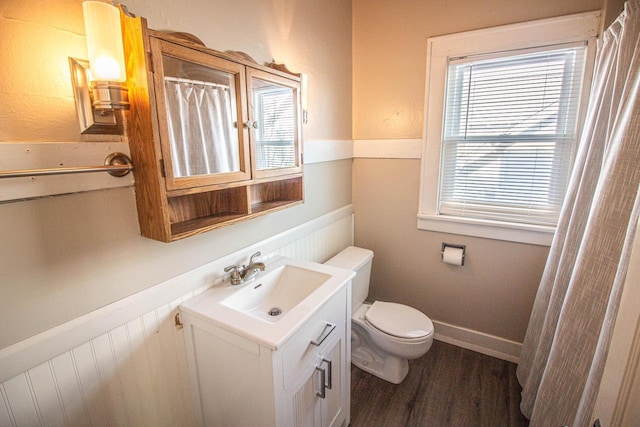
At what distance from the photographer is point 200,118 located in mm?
1121

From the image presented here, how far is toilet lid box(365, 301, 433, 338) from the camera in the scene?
1.81 meters

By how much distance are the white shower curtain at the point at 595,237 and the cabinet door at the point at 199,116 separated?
1.23m

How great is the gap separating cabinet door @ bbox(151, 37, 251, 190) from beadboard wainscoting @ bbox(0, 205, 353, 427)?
0.44 meters

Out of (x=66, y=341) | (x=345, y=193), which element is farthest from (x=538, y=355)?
(x=66, y=341)

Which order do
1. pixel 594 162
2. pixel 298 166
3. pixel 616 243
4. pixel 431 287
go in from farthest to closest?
1. pixel 431 287
2. pixel 298 166
3. pixel 594 162
4. pixel 616 243

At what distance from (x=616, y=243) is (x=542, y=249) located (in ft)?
2.88

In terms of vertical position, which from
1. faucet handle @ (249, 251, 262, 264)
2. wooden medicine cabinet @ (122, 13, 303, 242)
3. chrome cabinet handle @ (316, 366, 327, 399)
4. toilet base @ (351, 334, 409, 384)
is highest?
wooden medicine cabinet @ (122, 13, 303, 242)

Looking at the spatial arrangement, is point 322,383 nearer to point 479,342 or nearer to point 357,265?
point 357,265

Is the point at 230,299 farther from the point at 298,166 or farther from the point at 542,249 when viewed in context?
the point at 542,249

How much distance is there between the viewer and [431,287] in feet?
7.57

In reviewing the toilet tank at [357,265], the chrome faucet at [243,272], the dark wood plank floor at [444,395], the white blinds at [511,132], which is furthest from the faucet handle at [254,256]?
the white blinds at [511,132]

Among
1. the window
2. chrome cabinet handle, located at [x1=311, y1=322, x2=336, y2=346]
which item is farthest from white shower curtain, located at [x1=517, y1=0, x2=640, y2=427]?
chrome cabinet handle, located at [x1=311, y1=322, x2=336, y2=346]

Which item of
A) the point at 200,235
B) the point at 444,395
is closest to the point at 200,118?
the point at 200,235

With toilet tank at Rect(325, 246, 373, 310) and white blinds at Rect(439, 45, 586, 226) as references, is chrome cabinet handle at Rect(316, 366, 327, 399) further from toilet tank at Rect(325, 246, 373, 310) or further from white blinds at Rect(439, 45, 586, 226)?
white blinds at Rect(439, 45, 586, 226)
